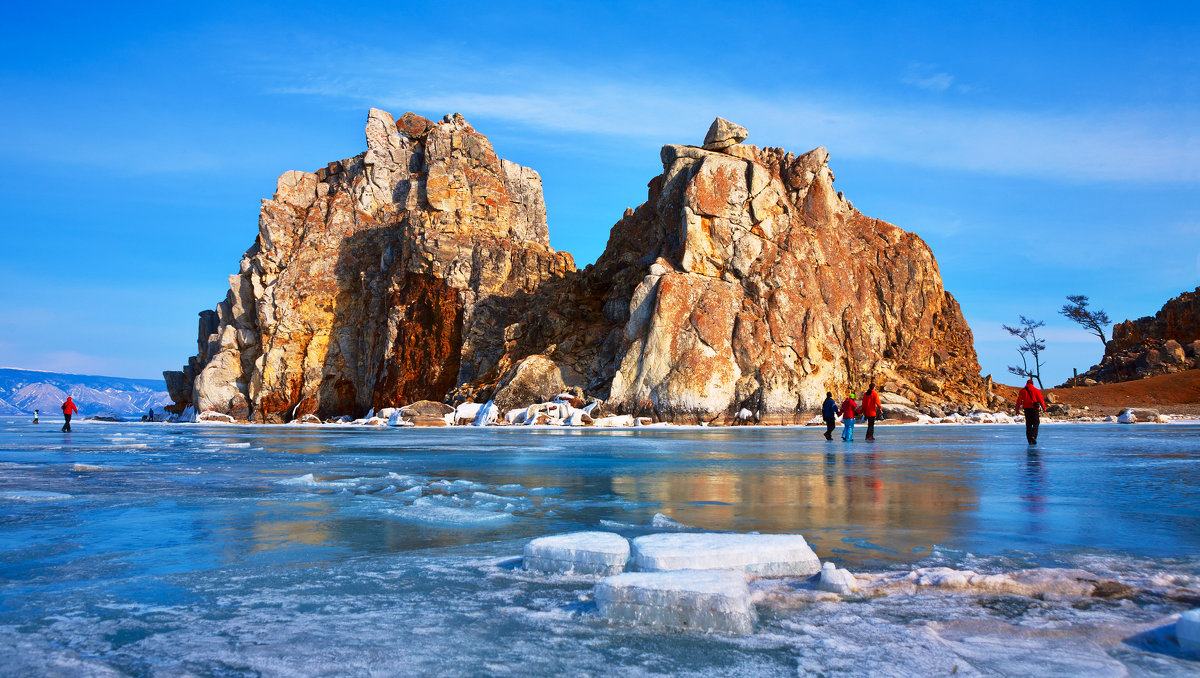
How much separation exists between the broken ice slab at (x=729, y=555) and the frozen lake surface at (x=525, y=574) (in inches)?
7.0

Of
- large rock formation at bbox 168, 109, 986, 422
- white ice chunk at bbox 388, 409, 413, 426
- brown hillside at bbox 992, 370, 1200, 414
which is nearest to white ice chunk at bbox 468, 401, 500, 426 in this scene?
large rock formation at bbox 168, 109, 986, 422

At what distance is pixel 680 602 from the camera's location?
3.22m

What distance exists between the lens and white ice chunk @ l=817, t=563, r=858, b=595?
3.72 meters

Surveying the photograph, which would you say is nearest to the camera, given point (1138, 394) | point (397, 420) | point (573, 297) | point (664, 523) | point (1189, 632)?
point (1189, 632)

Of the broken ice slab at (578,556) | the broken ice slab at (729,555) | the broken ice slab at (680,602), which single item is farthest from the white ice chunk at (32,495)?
the broken ice slab at (680,602)

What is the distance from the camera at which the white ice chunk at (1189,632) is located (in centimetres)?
278

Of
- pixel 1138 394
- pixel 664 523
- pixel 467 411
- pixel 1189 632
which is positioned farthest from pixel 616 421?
pixel 1138 394

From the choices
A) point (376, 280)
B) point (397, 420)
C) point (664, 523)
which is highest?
point (376, 280)

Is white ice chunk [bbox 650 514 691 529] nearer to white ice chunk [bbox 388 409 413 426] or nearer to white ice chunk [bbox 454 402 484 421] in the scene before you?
white ice chunk [bbox 454 402 484 421]

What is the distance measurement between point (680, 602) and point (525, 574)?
130 cm

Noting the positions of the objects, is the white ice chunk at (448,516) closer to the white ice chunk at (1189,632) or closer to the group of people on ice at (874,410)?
the white ice chunk at (1189,632)

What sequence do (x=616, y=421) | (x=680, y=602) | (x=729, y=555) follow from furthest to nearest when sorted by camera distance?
(x=616, y=421) → (x=729, y=555) → (x=680, y=602)

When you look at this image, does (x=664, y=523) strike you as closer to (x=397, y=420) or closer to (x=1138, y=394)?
Answer: (x=397, y=420)

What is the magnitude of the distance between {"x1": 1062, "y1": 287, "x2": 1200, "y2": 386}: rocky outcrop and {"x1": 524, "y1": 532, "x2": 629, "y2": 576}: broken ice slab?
6445 cm
